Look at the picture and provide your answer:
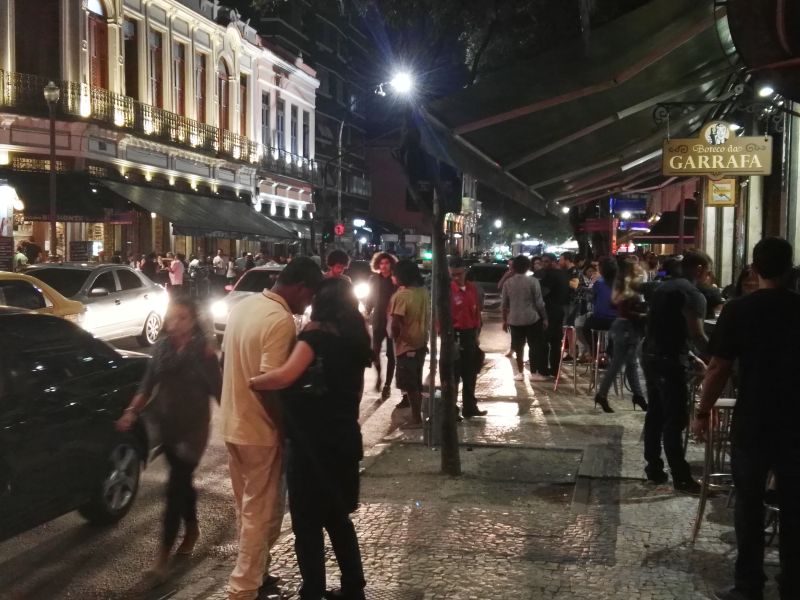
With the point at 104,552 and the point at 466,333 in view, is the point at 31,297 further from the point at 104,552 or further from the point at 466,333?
the point at 104,552

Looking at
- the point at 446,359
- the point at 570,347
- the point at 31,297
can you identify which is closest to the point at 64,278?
the point at 31,297

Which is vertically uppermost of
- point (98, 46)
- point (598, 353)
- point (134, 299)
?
point (98, 46)

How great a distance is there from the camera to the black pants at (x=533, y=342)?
11.5m

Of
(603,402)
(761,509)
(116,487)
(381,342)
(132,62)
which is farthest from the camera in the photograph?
(132,62)

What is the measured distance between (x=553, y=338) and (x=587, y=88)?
568cm

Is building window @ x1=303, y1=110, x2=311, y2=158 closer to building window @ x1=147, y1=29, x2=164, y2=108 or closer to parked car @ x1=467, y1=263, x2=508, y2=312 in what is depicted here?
building window @ x1=147, y1=29, x2=164, y2=108

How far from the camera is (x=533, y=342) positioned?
11.9m

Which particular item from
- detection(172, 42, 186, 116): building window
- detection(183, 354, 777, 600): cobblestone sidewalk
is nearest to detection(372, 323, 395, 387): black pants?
detection(183, 354, 777, 600): cobblestone sidewalk

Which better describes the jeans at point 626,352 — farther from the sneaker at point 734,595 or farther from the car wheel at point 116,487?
the car wheel at point 116,487

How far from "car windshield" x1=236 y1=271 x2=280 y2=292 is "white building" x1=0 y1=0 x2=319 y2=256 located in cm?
958

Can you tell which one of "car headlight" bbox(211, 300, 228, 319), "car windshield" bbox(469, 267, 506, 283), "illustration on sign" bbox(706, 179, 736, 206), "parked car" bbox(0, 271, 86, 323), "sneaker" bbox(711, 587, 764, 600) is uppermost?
"illustration on sign" bbox(706, 179, 736, 206)

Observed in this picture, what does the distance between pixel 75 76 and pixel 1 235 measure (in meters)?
10.0

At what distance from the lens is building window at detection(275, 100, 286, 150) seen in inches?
1655

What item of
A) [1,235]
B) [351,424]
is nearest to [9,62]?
[1,235]
